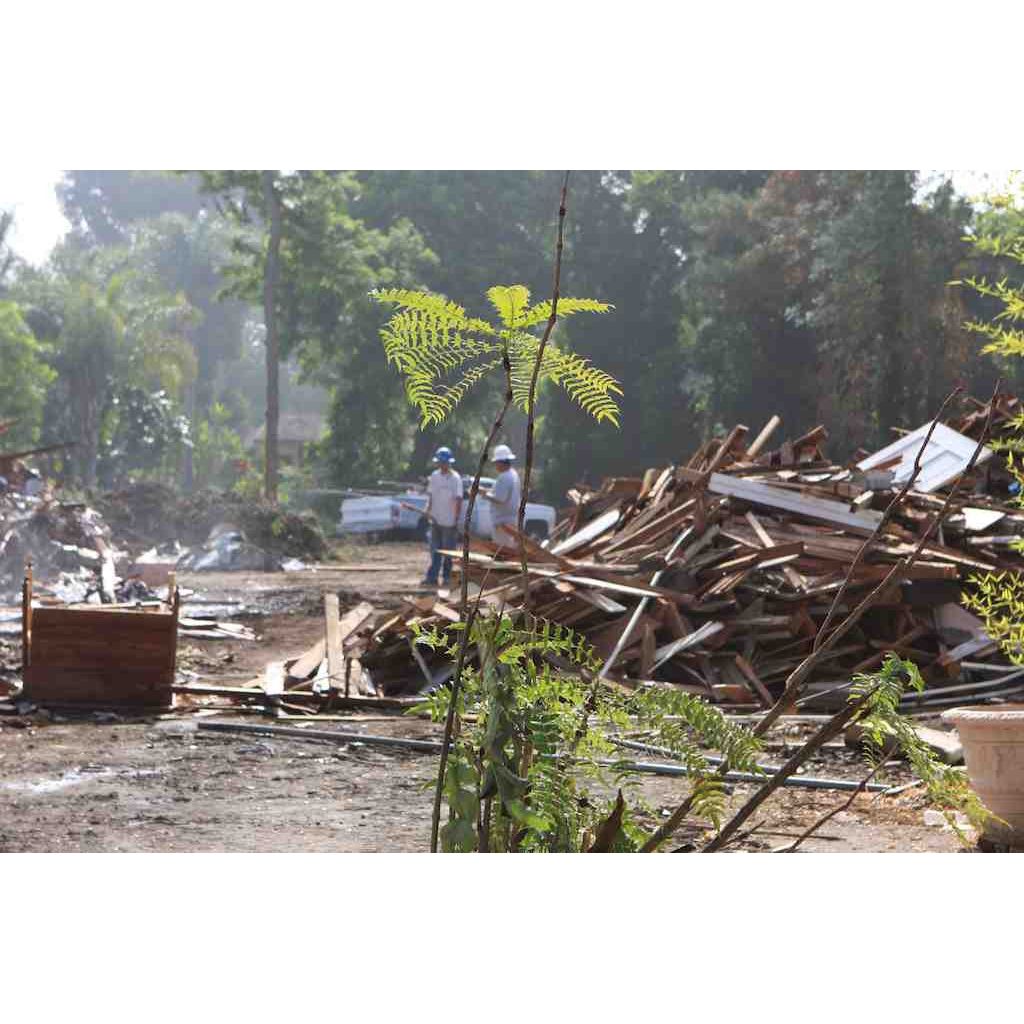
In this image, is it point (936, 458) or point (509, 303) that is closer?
point (509, 303)

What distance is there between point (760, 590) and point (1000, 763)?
5.42m

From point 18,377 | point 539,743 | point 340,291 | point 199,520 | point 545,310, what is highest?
point 340,291

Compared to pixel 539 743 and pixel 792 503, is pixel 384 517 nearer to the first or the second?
pixel 792 503

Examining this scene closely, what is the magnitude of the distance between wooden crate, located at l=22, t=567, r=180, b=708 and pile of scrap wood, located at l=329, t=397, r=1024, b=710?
185cm

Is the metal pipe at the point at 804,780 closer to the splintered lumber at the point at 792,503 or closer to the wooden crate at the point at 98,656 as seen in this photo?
the wooden crate at the point at 98,656

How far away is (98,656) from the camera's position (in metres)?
10.1

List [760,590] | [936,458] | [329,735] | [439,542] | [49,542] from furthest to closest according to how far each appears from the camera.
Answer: [49,542]
[439,542]
[936,458]
[760,590]
[329,735]

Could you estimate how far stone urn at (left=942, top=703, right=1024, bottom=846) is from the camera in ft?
19.6

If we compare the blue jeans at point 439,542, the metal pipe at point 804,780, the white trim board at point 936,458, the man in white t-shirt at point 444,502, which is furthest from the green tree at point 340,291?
the metal pipe at point 804,780

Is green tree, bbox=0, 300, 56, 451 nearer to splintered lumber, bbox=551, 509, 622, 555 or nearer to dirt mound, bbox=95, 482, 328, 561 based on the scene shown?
dirt mound, bbox=95, 482, 328, 561

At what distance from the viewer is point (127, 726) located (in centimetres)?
967

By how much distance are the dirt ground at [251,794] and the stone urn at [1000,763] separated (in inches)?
14.7

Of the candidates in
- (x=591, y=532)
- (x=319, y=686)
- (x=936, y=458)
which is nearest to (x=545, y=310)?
(x=319, y=686)
